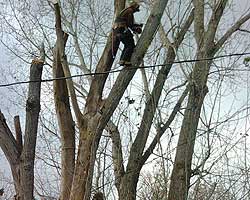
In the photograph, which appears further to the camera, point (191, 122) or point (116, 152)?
point (116, 152)

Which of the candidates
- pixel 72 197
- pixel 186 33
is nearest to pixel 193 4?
pixel 186 33

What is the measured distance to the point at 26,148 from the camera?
619 cm

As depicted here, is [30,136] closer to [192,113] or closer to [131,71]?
[131,71]

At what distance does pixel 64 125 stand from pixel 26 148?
0.70m

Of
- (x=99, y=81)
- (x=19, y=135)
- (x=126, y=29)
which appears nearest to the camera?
(x=126, y=29)

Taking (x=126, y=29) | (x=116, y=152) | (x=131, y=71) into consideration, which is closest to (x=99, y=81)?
(x=131, y=71)

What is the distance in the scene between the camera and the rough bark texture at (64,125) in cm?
648

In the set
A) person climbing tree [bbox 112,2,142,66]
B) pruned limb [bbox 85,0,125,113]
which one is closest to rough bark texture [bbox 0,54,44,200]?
pruned limb [bbox 85,0,125,113]

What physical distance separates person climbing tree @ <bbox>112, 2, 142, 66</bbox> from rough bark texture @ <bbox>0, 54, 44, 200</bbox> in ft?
4.46

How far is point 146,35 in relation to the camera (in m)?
5.88

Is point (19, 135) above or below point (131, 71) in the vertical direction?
below

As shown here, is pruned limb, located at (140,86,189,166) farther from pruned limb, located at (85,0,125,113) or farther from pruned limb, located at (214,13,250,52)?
pruned limb, located at (85,0,125,113)

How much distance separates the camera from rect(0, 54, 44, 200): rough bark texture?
616 centimetres

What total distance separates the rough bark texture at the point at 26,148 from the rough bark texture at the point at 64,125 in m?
0.39
